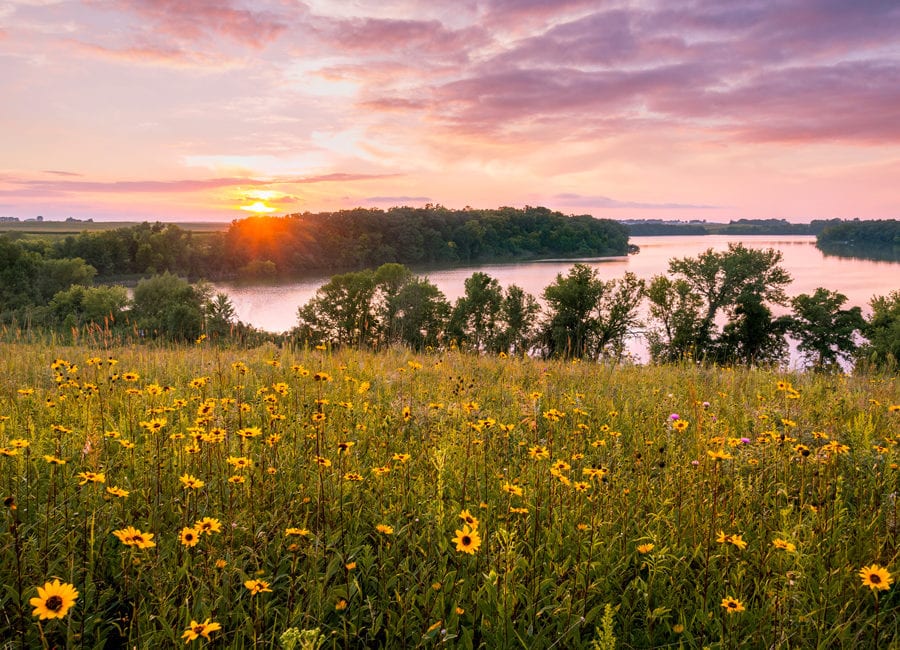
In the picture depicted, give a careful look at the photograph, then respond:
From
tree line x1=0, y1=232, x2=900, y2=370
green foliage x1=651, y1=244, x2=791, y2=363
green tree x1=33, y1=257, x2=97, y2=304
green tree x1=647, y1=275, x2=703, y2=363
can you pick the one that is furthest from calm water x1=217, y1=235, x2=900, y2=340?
green tree x1=33, y1=257, x2=97, y2=304

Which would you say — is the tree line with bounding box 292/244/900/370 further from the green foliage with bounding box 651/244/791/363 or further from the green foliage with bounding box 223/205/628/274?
the green foliage with bounding box 223/205/628/274

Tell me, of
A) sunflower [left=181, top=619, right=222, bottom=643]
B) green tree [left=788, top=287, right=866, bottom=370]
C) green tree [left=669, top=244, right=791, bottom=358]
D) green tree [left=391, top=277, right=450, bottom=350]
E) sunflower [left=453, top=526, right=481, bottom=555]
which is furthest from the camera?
green tree [left=391, top=277, right=450, bottom=350]

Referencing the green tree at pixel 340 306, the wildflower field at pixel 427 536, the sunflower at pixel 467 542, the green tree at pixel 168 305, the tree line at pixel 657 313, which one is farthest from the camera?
the green tree at pixel 340 306

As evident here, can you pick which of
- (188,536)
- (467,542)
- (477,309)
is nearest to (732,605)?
(467,542)

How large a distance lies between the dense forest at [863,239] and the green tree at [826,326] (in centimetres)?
9330

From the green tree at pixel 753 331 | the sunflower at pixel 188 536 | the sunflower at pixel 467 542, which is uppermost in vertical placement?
the sunflower at pixel 188 536

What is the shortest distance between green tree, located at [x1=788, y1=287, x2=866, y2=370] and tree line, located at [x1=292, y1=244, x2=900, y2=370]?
0.07 m

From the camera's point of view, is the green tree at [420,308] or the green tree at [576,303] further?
the green tree at [420,308]

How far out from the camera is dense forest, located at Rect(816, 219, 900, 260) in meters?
118

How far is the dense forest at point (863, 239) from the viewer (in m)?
118

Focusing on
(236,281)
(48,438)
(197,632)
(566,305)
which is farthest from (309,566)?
(236,281)

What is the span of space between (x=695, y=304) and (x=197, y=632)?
43.3m

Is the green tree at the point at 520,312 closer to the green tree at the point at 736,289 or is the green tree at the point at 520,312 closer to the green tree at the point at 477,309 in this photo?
the green tree at the point at 477,309

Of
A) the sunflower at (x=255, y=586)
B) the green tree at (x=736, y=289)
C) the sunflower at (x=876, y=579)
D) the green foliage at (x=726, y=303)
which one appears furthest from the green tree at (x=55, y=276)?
the sunflower at (x=876, y=579)
